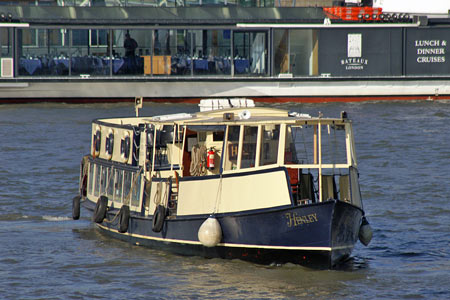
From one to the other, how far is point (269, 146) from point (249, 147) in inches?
14.8

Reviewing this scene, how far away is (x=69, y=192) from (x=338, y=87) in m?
19.1

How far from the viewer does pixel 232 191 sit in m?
15.7

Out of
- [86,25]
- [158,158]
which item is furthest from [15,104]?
[158,158]

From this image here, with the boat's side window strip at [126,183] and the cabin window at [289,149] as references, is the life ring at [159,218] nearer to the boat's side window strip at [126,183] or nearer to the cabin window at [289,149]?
the boat's side window strip at [126,183]

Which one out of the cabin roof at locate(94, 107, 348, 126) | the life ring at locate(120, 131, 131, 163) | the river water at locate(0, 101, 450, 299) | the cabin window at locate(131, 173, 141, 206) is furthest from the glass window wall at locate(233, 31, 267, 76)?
the cabin roof at locate(94, 107, 348, 126)

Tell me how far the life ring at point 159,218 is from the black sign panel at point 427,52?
26.2 m

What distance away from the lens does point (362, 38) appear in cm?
4088

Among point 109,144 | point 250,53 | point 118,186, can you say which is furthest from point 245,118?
point 250,53

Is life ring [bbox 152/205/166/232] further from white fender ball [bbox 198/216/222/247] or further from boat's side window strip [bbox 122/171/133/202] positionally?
boat's side window strip [bbox 122/171/133/202]

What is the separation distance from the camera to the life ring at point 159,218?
1670 centimetres

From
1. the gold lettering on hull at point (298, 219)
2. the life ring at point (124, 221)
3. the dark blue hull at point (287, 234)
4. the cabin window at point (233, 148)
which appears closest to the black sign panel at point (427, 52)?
the life ring at point (124, 221)

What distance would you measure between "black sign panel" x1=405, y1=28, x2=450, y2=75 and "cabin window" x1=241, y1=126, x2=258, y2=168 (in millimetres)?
25968

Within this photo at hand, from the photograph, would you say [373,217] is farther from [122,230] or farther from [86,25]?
[86,25]

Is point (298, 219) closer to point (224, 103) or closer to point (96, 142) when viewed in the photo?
point (224, 103)
